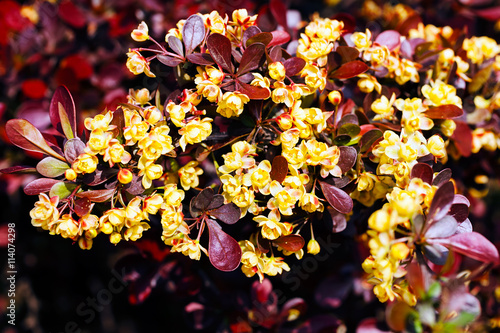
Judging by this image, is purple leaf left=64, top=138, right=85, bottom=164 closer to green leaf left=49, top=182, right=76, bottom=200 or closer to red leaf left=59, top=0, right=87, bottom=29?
green leaf left=49, top=182, right=76, bottom=200

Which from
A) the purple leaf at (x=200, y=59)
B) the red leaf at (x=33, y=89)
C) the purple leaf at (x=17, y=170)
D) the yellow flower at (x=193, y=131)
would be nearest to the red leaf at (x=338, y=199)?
the yellow flower at (x=193, y=131)

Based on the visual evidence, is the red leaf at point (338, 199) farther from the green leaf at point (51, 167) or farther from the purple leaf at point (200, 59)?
the green leaf at point (51, 167)

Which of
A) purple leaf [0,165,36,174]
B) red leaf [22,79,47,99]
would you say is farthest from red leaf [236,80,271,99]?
red leaf [22,79,47,99]

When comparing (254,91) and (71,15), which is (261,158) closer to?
(254,91)

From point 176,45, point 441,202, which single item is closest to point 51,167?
point 176,45

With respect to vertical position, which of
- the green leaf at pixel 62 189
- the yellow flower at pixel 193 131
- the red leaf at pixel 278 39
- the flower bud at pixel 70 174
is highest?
the red leaf at pixel 278 39
